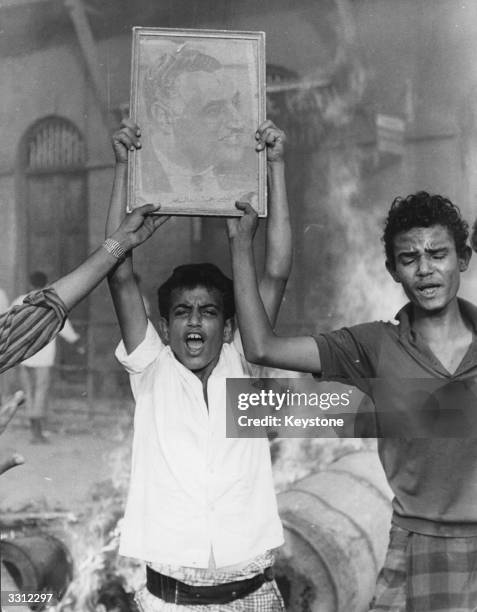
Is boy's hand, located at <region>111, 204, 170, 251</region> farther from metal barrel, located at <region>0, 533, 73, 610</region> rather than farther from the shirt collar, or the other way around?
metal barrel, located at <region>0, 533, 73, 610</region>

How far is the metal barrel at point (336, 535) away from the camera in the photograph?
2230 mm

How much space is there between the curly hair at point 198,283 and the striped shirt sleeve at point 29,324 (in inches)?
15.1

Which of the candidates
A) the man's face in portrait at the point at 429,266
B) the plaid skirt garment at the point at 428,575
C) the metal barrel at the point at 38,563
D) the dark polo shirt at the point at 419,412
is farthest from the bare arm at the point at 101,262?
the plaid skirt garment at the point at 428,575

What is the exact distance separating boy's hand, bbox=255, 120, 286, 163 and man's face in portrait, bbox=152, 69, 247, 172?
4cm

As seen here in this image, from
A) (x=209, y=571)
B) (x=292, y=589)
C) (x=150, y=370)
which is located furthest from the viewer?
(x=292, y=589)

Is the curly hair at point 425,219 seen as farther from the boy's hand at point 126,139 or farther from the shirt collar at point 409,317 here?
the boy's hand at point 126,139

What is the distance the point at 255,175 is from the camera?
1973 millimetres

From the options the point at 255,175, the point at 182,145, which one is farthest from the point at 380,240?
the point at 182,145

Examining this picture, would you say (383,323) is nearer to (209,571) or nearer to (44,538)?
(209,571)

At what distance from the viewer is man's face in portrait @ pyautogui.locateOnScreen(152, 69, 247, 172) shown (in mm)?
1973

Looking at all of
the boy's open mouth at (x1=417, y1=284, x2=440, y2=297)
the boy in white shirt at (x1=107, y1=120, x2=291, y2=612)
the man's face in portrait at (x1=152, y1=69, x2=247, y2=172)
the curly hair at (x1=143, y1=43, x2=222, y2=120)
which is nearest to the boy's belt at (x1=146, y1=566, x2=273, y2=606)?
the boy in white shirt at (x1=107, y1=120, x2=291, y2=612)

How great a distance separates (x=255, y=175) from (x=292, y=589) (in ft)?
3.90

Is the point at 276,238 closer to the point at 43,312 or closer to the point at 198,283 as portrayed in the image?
the point at 198,283

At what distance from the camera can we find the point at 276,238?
2.00m
